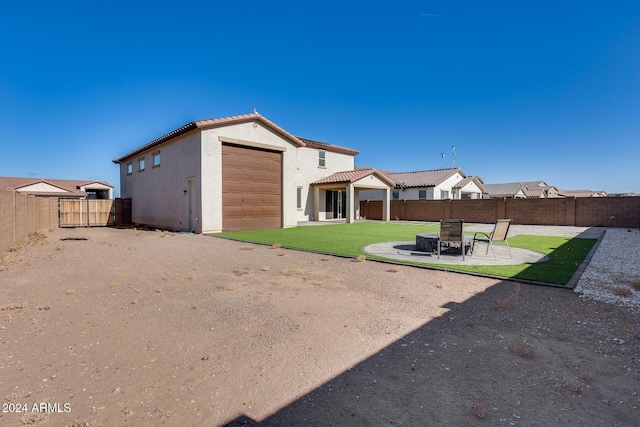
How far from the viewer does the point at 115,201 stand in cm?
2522

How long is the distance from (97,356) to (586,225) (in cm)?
2750

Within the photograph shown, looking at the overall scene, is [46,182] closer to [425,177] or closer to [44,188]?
[44,188]

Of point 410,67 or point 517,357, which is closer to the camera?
point 517,357

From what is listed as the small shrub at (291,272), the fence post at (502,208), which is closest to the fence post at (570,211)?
the fence post at (502,208)

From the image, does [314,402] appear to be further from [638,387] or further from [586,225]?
[586,225]

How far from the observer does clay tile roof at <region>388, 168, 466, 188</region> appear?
34.5 m

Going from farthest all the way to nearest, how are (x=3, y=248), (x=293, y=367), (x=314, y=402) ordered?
1. (x=3, y=248)
2. (x=293, y=367)
3. (x=314, y=402)

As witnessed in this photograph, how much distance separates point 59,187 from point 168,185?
125 ft

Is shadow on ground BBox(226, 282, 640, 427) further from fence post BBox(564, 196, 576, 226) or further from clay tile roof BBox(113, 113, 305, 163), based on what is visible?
fence post BBox(564, 196, 576, 226)

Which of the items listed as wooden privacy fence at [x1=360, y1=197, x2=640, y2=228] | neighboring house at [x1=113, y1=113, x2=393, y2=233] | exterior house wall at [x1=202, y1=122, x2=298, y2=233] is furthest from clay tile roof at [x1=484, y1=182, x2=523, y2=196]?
exterior house wall at [x1=202, y1=122, x2=298, y2=233]

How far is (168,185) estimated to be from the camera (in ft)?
64.8

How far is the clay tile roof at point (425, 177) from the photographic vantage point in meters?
34.5

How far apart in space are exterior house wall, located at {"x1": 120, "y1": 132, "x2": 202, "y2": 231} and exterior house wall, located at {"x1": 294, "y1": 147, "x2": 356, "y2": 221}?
9.10 meters

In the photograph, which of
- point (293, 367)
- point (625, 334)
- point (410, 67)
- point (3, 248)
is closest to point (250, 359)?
point (293, 367)
